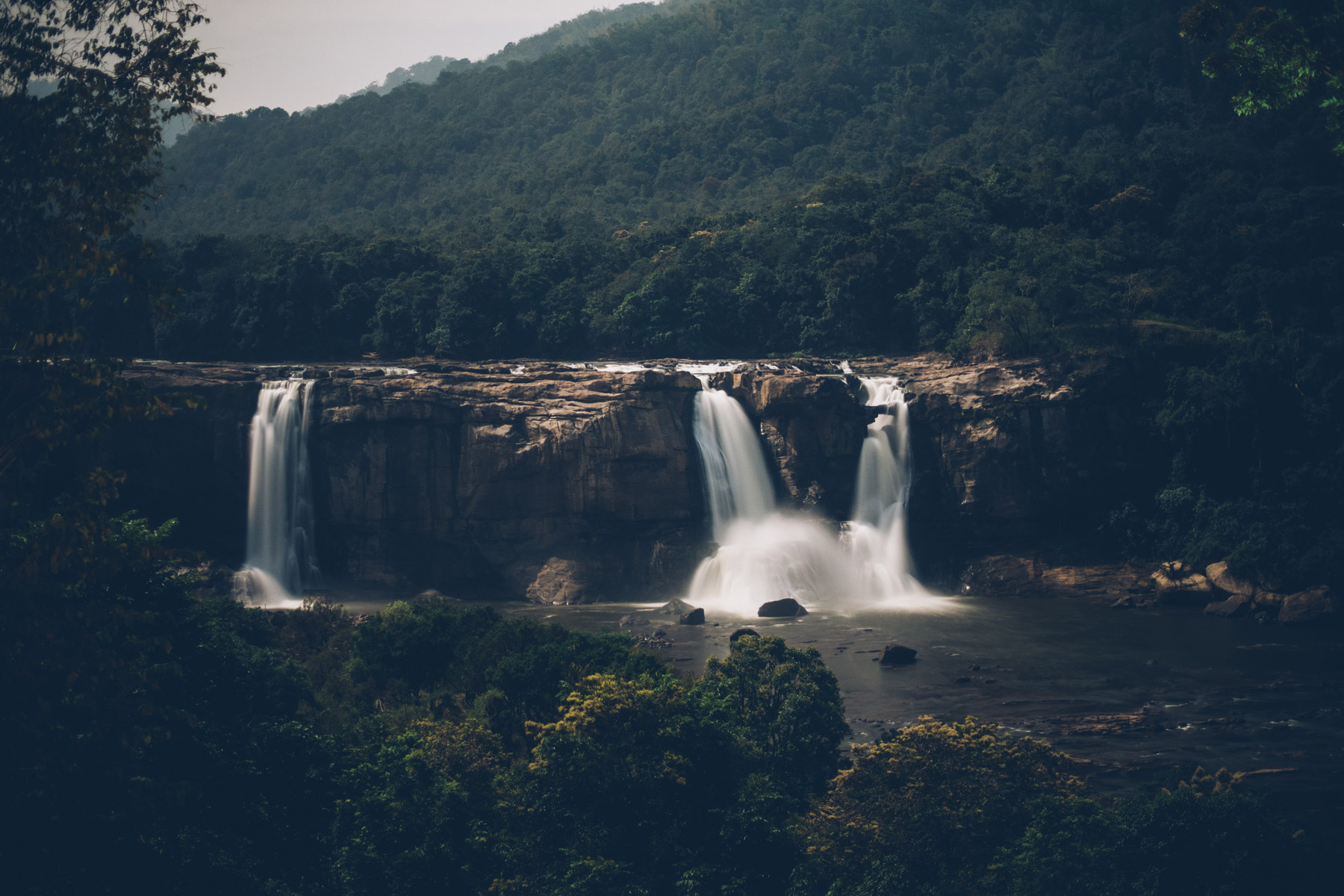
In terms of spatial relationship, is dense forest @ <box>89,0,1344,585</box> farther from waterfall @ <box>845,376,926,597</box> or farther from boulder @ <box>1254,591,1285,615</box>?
waterfall @ <box>845,376,926,597</box>

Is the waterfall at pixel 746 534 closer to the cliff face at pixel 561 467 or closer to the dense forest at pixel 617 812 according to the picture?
the cliff face at pixel 561 467

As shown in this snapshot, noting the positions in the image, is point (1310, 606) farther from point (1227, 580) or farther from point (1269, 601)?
point (1227, 580)

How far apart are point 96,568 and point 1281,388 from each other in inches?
1856

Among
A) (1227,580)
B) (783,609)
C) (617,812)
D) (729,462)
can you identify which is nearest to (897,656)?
(783,609)

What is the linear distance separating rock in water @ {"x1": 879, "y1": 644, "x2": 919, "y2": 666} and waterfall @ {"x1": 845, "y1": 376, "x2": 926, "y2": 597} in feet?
39.7

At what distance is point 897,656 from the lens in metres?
36.8

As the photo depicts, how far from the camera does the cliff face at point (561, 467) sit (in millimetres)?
48625

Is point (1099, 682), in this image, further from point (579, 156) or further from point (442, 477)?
point (579, 156)

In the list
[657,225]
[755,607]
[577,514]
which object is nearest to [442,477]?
[577,514]

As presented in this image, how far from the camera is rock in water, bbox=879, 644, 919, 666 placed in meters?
36.7

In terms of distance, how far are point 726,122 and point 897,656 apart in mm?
73204

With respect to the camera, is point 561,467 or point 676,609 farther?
point 561,467

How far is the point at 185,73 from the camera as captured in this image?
13727mm

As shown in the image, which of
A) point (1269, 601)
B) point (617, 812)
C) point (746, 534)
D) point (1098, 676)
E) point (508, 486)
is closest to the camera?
point (617, 812)
